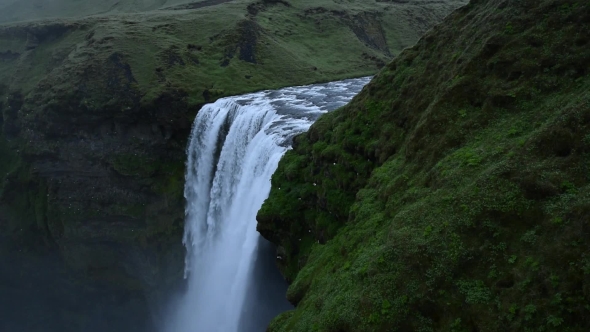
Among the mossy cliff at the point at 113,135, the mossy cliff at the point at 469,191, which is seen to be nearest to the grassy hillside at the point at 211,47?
the mossy cliff at the point at 113,135

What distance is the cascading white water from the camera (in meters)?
25.5

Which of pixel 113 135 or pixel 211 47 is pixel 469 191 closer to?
pixel 113 135

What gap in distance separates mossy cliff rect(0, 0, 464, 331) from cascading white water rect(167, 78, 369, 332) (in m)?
5.53

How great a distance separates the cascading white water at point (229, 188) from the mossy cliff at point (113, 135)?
5.53 metres

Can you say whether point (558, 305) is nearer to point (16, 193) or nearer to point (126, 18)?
point (16, 193)

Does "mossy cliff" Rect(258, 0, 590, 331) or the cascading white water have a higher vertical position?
"mossy cliff" Rect(258, 0, 590, 331)

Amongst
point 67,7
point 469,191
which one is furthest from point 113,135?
point 67,7

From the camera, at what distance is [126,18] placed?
6506 centimetres

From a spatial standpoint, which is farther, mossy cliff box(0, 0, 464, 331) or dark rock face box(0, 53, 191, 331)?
mossy cliff box(0, 0, 464, 331)

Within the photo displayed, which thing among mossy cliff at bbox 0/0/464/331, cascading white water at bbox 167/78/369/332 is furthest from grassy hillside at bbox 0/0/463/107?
cascading white water at bbox 167/78/369/332

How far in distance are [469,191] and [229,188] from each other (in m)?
22.3

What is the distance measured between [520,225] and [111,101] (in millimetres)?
43517

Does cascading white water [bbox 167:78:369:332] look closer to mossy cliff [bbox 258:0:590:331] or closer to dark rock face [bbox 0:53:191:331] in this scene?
dark rock face [bbox 0:53:191:331]

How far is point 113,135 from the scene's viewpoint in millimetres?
45688
